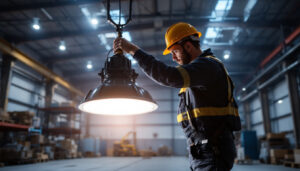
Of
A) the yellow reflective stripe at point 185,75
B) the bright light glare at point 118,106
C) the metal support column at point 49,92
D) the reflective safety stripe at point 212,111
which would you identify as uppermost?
the metal support column at point 49,92

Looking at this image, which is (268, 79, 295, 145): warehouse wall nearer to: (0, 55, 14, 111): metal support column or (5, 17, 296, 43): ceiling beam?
(5, 17, 296, 43): ceiling beam

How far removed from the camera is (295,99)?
11.3m

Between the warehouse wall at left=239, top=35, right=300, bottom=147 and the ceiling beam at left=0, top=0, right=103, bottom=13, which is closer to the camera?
the ceiling beam at left=0, top=0, right=103, bottom=13

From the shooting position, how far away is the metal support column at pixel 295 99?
11094 mm

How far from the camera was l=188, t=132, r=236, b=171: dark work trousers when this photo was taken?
124cm

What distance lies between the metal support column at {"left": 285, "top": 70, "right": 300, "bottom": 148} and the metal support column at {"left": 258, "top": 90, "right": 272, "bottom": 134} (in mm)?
4450

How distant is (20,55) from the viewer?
12.5 m

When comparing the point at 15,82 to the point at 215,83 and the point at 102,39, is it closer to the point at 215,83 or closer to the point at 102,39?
the point at 102,39

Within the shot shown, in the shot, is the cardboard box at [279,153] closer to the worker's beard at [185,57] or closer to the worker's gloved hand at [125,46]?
the worker's beard at [185,57]

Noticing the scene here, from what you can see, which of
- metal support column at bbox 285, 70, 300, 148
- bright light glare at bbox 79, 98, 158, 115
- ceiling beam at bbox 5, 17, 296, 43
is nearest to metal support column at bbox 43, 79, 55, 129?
ceiling beam at bbox 5, 17, 296, 43

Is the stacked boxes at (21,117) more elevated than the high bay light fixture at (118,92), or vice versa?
the stacked boxes at (21,117)

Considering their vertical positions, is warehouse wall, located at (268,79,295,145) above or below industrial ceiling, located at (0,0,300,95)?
below

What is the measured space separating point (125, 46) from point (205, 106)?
2.08 ft

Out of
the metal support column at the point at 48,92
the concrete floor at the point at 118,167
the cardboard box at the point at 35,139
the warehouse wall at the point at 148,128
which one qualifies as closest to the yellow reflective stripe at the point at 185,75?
the concrete floor at the point at 118,167
